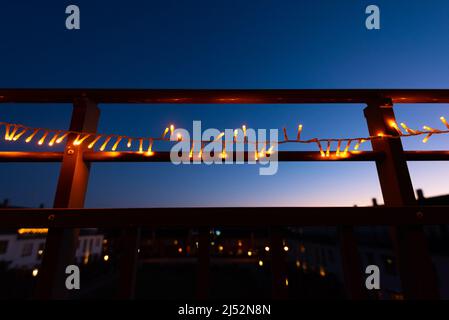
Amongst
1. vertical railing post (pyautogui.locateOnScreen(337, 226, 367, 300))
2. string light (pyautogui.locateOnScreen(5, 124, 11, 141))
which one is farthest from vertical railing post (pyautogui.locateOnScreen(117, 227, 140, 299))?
string light (pyautogui.locateOnScreen(5, 124, 11, 141))

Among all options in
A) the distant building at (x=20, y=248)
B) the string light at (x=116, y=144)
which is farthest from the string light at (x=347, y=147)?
the distant building at (x=20, y=248)

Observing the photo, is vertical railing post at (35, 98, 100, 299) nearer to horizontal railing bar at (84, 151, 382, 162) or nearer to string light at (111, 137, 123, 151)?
horizontal railing bar at (84, 151, 382, 162)

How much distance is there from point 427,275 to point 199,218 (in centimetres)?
168

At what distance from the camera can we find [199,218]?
1.25 m

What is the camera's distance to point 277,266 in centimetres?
123

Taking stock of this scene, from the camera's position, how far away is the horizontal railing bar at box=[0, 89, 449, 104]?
2.51 m

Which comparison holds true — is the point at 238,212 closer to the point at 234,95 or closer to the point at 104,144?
the point at 234,95

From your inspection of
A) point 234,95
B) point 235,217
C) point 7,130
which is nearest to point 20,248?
point 7,130

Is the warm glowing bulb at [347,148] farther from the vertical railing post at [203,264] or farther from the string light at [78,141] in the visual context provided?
the string light at [78,141]

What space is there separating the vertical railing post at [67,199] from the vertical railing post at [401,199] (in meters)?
2.49

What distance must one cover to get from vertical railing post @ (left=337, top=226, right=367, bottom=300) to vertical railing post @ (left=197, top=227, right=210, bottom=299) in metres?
0.80

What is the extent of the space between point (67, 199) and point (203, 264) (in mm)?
1658

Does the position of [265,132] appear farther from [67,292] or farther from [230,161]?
[67,292]
